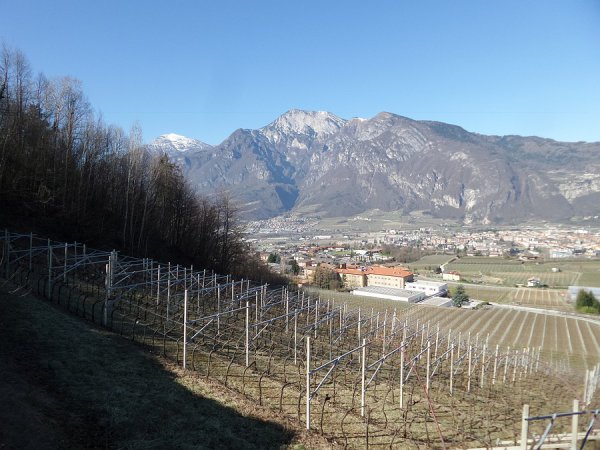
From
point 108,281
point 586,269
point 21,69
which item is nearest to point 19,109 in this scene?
point 21,69

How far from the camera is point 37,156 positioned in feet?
81.3

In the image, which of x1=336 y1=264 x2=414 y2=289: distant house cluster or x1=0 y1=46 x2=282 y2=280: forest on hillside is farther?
x1=336 y1=264 x2=414 y2=289: distant house cluster

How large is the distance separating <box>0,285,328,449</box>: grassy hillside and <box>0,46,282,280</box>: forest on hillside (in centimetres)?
1676

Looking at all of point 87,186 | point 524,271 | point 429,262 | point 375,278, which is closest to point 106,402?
point 87,186

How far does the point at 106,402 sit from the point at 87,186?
77.1ft

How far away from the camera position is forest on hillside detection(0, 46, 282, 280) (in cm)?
2423

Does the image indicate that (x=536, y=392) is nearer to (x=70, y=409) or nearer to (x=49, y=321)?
(x=70, y=409)

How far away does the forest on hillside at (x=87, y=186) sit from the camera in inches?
954

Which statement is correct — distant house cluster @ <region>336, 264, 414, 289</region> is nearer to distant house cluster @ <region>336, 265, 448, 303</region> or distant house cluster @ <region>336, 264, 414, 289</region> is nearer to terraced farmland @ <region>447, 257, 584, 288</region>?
distant house cluster @ <region>336, 265, 448, 303</region>

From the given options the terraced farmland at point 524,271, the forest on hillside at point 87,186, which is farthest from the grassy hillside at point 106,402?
the terraced farmland at point 524,271

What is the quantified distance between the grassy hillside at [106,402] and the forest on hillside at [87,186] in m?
16.8

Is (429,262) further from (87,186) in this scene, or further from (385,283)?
(87,186)

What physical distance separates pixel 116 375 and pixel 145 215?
77.6 feet

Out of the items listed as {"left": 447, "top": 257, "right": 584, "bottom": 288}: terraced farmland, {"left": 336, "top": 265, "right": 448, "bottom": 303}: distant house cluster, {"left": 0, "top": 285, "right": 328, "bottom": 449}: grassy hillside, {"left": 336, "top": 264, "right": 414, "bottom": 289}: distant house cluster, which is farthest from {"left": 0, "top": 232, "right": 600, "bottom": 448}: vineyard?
{"left": 447, "top": 257, "right": 584, "bottom": 288}: terraced farmland
